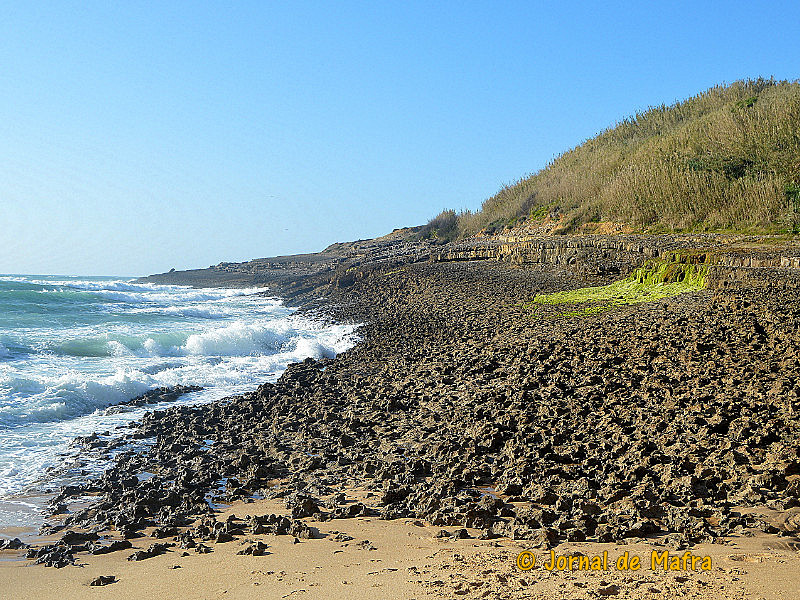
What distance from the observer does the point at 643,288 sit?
1802 centimetres

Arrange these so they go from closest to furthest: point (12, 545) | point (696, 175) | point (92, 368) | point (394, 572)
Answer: point (394, 572)
point (12, 545)
point (92, 368)
point (696, 175)

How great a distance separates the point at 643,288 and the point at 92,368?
1412cm

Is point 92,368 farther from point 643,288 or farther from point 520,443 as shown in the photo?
point 643,288

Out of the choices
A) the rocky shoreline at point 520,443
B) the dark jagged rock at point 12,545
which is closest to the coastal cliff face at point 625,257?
the rocky shoreline at point 520,443

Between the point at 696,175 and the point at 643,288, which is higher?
the point at 696,175

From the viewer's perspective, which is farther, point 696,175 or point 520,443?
point 696,175

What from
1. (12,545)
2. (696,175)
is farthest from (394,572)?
(696,175)

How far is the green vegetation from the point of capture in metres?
16.3

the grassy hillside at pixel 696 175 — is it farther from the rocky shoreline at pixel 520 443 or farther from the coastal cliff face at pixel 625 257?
the rocky shoreline at pixel 520 443

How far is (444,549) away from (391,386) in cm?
675

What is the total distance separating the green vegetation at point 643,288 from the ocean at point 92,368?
6.25m

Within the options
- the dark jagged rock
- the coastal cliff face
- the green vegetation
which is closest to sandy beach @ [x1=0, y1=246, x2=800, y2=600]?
the dark jagged rock

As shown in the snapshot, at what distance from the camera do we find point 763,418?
690cm

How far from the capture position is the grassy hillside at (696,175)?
31.6 m
